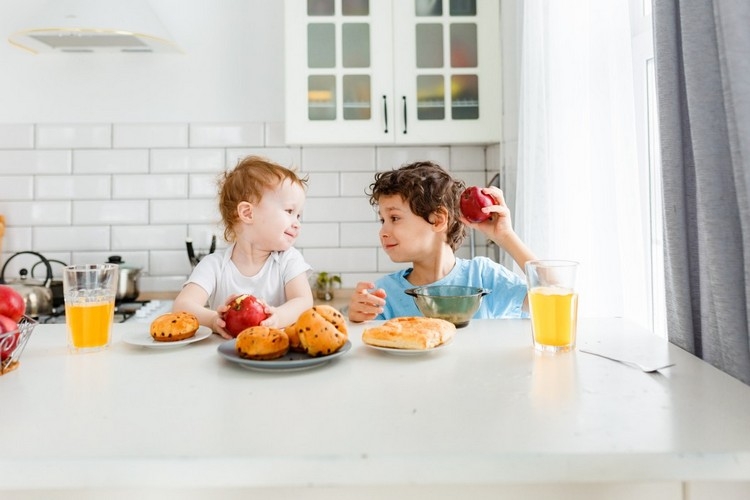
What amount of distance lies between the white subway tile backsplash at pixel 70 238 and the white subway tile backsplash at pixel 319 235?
0.89 metres

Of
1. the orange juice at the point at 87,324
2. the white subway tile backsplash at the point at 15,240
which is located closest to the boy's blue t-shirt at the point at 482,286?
the orange juice at the point at 87,324

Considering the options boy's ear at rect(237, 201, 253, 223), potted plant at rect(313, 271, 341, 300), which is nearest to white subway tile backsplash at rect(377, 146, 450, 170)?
potted plant at rect(313, 271, 341, 300)

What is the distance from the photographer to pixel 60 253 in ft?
8.77

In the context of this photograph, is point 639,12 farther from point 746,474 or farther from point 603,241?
point 746,474

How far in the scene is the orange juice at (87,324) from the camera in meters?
1.00

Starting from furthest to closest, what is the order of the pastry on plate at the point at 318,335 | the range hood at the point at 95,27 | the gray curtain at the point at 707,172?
the range hood at the point at 95,27 < the pastry on plate at the point at 318,335 < the gray curtain at the point at 707,172

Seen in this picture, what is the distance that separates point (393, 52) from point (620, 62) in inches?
42.0

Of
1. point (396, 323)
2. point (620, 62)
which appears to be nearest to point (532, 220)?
point (620, 62)

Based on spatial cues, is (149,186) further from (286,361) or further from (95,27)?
(286,361)

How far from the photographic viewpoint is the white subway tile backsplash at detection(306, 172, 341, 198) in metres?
2.72

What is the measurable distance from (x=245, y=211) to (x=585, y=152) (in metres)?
0.98

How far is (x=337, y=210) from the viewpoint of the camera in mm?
2738

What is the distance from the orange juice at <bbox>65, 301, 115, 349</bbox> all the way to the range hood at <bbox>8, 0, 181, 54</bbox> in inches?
54.8

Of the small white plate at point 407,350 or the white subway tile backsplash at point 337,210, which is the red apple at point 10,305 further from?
the white subway tile backsplash at point 337,210
